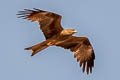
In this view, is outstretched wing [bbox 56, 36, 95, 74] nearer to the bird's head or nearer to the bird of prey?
the bird of prey

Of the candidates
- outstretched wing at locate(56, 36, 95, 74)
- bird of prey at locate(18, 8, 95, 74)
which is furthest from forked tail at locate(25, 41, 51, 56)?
outstretched wing at locate(56, 36, 95, 74)

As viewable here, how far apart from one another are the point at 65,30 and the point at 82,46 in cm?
194

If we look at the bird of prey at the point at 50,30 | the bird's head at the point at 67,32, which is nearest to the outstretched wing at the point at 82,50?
the bird of prey at the point at 50,30

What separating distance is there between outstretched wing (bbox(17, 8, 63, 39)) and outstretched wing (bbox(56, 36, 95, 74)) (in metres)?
0.96

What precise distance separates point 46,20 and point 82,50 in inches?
93.1

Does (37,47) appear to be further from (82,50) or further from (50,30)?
(82,50)

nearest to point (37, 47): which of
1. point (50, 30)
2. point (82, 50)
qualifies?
point (50, 30)

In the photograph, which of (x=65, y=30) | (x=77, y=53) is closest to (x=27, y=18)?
(x=65, y=30)

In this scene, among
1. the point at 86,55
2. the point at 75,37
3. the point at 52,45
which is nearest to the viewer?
the point at 52,45

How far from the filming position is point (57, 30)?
581 inches

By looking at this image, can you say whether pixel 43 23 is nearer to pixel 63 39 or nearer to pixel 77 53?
pixel 63 39

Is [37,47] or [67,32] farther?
[67,32]

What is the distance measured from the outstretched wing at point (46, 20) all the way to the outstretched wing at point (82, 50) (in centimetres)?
96

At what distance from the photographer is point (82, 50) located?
1645 cm
